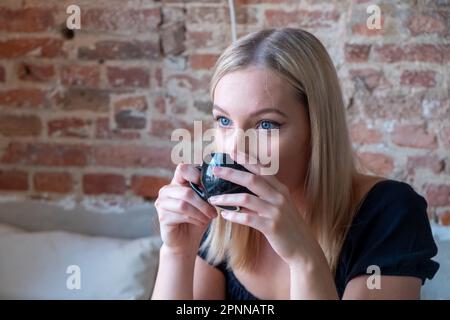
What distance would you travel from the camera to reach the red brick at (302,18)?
159 cm

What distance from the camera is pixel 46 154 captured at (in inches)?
69.0

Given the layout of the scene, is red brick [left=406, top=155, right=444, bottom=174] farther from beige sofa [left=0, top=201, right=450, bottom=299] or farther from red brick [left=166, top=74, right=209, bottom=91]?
red brick [left=166, top=74, right=209, bottom=91]

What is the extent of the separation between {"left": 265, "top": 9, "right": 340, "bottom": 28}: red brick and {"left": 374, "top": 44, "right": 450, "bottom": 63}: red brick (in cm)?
14

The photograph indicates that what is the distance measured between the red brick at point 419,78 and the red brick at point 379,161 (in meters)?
0.20

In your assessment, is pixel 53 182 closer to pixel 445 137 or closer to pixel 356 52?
pixel 356 52

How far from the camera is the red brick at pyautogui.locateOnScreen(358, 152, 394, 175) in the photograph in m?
1.62

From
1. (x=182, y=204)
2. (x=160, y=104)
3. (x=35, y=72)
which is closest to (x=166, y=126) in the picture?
(x=160, y=104)

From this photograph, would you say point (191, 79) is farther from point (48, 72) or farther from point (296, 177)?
point (296, 177)

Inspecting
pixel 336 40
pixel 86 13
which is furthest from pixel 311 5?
pixel 86 13

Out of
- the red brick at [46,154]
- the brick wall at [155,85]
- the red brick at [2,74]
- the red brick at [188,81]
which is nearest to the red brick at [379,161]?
the brick wall at [155,85]

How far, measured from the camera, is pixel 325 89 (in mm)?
1049

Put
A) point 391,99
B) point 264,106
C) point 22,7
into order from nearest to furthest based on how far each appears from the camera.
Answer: point 264,106, point 391,99, point 22,7
